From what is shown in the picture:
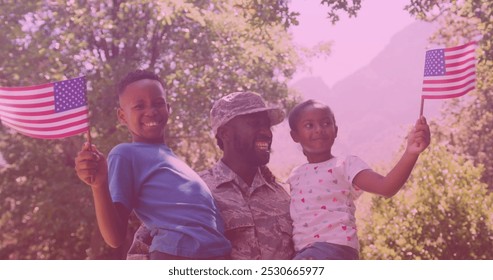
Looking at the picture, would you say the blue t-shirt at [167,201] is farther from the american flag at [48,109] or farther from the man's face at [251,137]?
the american flag at [48,109]

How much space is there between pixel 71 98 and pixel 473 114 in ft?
57.6

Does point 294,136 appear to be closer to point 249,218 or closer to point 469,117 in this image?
point 249,218

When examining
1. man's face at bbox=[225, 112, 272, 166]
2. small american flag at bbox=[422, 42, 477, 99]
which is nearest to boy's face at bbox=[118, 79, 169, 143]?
man's face at bbox=[225, 112, 272, 166]

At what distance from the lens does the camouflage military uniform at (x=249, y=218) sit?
10.3 feet

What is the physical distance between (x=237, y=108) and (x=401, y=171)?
1.09 meters

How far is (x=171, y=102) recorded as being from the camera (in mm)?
11195

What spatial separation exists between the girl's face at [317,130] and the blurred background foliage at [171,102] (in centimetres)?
583

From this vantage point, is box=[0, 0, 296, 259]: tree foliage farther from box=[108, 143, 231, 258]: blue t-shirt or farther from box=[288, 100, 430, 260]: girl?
box=[108, 143, 231, 258]: blue t-shirt

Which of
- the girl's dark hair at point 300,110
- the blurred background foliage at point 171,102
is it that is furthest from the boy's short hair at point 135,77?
the blurred background foliage at point 171,102

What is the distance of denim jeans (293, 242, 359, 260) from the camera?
10.4ft

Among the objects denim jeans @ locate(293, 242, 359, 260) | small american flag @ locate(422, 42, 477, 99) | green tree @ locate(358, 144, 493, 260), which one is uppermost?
small american flag @ locate(422, 42, 477, 99)

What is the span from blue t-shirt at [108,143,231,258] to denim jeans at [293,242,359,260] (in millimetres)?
513

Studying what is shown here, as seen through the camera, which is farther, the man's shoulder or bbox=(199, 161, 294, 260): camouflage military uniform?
the man's shoulder

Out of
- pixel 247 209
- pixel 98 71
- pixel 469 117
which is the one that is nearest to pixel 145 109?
pixel 247 209
